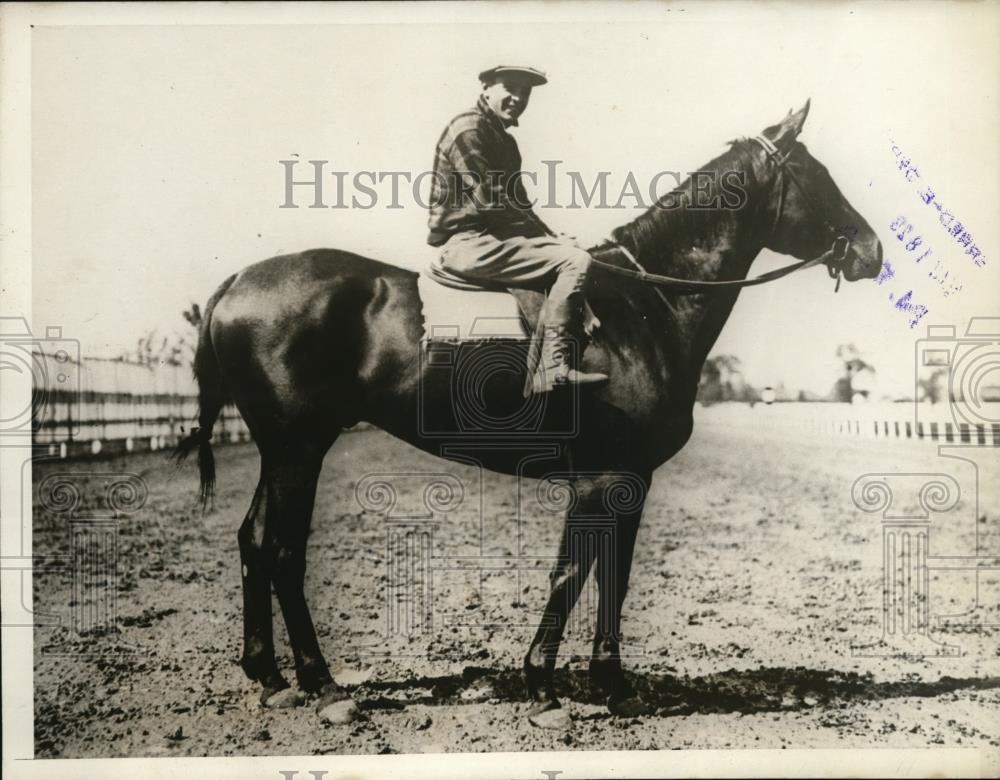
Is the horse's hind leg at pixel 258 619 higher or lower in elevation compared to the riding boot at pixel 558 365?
lower

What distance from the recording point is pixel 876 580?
4062 mm

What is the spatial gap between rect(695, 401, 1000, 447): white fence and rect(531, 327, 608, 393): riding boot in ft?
1.94

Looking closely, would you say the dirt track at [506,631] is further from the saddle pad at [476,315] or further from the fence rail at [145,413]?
the saddle pad at [476,315]

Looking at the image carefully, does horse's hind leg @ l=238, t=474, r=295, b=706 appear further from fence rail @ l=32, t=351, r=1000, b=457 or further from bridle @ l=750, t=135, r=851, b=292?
bridle @ l=750, t=135, r=851, b=292

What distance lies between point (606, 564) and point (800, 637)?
991 millimetres

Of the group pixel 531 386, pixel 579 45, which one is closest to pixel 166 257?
pixel 531 386

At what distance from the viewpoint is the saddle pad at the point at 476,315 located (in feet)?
12.6

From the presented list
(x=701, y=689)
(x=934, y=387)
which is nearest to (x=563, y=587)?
(x=701, y=689)

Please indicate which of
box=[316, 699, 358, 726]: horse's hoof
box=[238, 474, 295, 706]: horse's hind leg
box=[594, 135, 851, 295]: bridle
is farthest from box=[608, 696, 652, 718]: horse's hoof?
box=[594, 135, 851, 295]: bridle

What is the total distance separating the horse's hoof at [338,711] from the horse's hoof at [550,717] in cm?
80

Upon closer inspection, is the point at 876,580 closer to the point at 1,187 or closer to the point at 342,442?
the point at 342,442

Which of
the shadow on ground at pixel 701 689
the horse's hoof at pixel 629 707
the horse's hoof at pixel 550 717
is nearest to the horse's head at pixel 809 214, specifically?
the shadow on ground at pixel 701 689

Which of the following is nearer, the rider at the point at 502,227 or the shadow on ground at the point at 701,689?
the rider at the point at 502,227

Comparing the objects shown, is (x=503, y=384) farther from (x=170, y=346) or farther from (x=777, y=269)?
(x=170, y=346)
